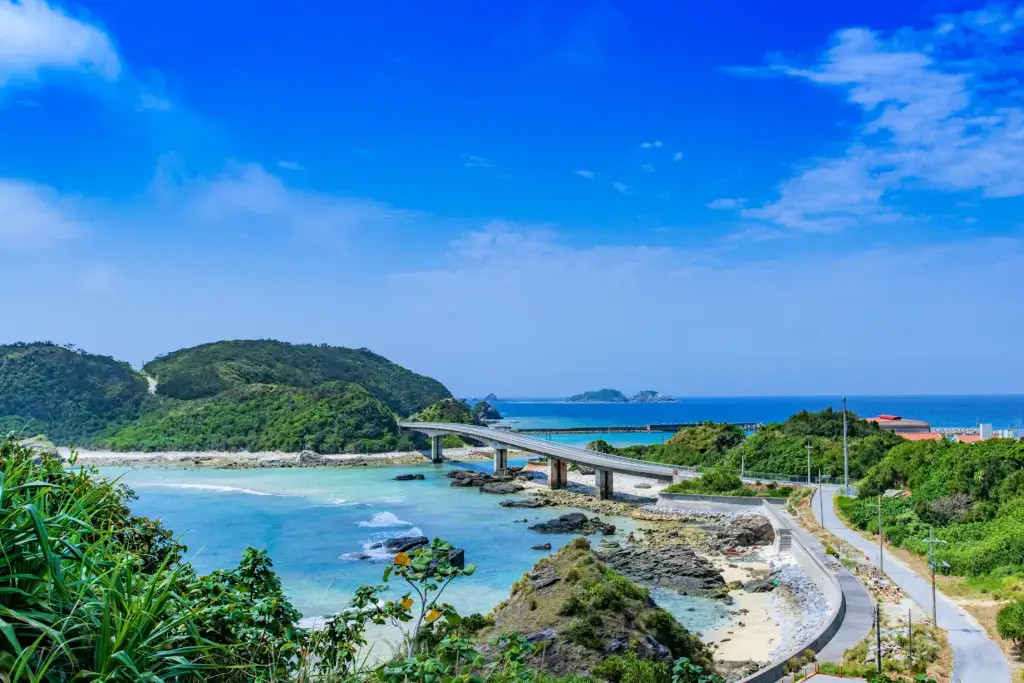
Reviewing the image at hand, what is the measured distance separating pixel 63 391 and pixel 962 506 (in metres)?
114

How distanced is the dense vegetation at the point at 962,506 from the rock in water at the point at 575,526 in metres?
13.1

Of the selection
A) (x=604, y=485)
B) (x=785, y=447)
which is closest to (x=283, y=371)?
(x=604, y=485)

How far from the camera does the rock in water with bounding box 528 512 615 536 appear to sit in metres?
40.1

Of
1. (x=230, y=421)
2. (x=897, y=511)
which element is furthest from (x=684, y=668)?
(x=230, y=421)

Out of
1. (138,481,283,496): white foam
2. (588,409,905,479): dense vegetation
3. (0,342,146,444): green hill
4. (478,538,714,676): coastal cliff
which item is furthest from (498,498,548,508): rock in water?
(0,342,146,444): green hill

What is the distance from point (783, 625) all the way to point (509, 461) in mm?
64284

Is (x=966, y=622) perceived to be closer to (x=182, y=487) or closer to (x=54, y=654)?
(x=54, y=654)

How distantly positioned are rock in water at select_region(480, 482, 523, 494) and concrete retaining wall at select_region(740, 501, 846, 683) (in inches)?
1094

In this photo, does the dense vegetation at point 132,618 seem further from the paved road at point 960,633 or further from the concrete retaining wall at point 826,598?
the paved road at point 960,633

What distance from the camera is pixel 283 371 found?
134500mm

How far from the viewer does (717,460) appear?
5688 centimetres

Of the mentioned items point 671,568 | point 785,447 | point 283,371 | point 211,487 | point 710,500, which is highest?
point 283,371

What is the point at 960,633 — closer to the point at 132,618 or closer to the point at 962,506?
the point at 962,506

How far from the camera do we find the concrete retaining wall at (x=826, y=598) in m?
14.7
